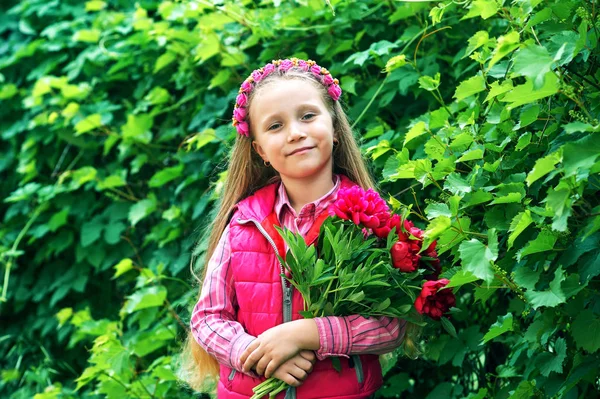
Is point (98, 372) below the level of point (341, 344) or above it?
below

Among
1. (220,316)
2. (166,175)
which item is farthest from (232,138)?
(220,316)

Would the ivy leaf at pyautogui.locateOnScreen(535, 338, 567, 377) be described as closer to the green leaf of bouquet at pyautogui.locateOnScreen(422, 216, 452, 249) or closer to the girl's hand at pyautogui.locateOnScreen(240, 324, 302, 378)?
the green leaf of bouquet at pyautogui.locateOnScreen(422, 216, 452, 249)

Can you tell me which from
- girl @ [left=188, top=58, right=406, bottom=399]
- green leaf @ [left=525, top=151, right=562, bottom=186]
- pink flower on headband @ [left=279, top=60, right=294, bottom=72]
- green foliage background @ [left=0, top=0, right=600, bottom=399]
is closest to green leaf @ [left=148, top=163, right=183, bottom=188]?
green foliage background @ [left=0, top=0, right=600, bottom=399]

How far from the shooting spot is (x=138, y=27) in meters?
3.70

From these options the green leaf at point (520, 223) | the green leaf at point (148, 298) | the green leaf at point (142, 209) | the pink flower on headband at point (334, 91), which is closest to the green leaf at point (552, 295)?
the green leaf at point (520, 223)

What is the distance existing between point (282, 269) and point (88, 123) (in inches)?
79.5

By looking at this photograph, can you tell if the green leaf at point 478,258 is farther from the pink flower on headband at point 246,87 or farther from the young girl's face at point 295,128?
the pink flower on headband at point 246,87

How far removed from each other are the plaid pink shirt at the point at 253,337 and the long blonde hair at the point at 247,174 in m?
0.09

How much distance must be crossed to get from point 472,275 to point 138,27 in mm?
2348

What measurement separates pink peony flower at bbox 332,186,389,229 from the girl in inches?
5.2

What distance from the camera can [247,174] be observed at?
2379 millimetres

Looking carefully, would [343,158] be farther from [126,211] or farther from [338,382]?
[126,211]

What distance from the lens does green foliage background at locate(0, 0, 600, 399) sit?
1841mm

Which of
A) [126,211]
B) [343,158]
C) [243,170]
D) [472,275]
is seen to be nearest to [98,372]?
[126,211]
